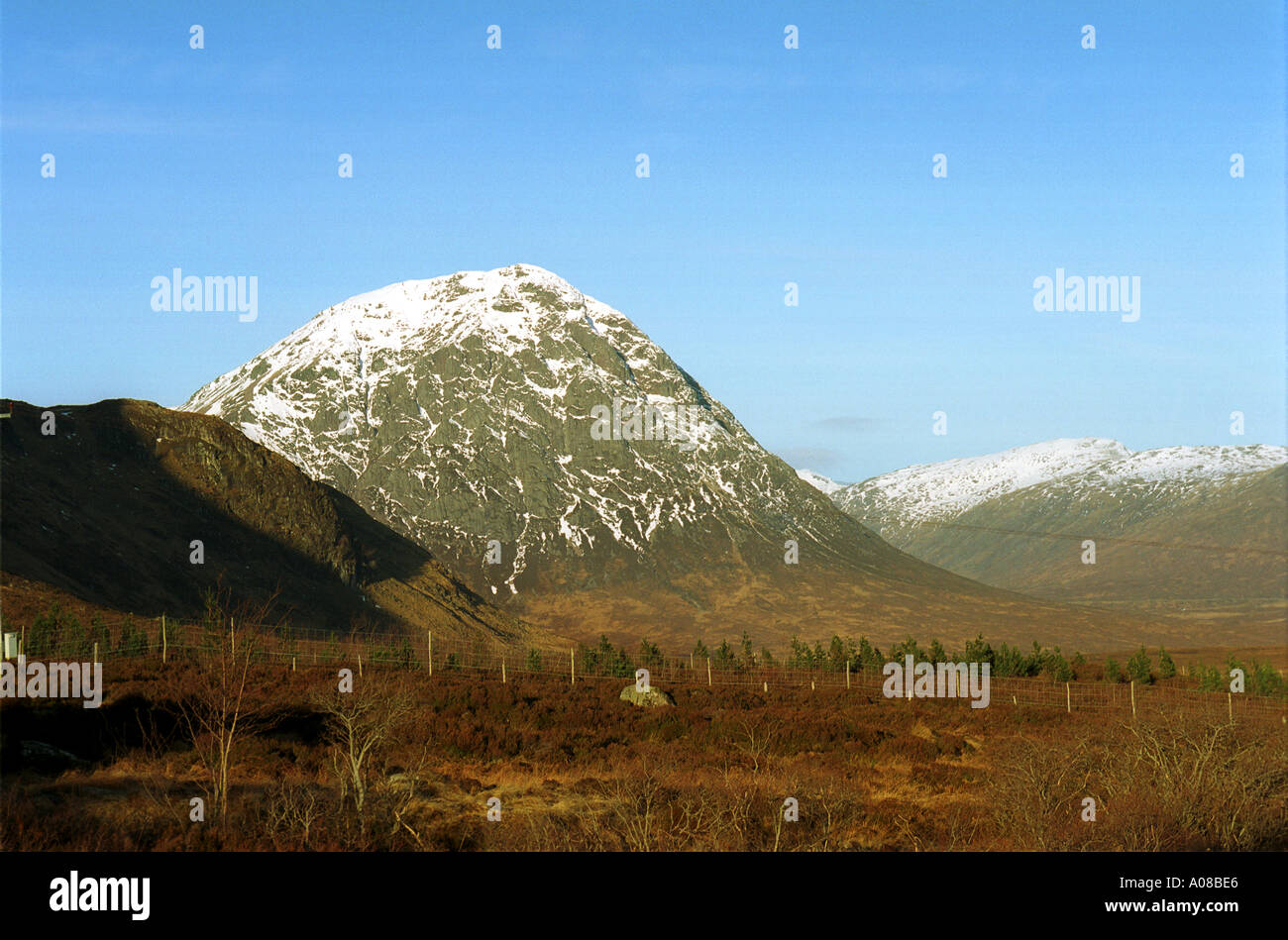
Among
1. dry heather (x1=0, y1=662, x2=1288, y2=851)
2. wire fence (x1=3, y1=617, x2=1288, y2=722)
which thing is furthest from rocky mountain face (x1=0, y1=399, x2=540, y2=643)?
dry heather (x1=0, y1=662, x2=1288, y2=851)

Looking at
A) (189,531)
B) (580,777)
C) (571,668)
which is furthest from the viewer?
(189,531)

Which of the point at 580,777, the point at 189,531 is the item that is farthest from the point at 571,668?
the point at 189,531

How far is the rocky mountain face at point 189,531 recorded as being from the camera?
273 feet

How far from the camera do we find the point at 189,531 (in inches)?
3935

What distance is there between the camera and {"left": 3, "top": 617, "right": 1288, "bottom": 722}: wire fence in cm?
4525

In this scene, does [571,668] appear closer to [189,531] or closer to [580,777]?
[580,777]

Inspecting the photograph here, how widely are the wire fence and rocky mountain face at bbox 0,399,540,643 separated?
22259 millimetres

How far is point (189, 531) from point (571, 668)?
54.9 m

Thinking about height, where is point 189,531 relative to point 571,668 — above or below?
above

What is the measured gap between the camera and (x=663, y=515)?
637ft

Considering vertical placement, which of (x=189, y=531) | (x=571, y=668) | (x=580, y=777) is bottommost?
(x=580, y=777)

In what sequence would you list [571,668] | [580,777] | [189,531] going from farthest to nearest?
1. [189,531]
2. [571,668]
3. [580,777]
